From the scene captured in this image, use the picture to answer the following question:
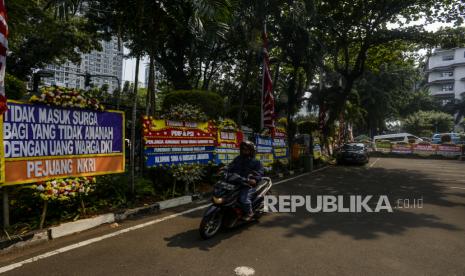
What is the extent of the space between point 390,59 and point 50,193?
2307 centimetres

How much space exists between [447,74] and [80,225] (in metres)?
95.1

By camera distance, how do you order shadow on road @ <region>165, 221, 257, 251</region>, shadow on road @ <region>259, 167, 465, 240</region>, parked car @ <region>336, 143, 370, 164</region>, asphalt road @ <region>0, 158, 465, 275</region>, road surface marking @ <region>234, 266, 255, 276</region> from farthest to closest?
parked car @ <region>336, 143, 370, 164</region> → shadow on road @ <region>259, 167, 465, 240</region> → shadow on road @ <region>165, 221, 257, 251</region> → asphalt road @ <region>0, 158, 465, 275</region> → road surface marking @ <region>234, 266, 255, 276</region>

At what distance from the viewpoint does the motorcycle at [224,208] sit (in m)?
5.11

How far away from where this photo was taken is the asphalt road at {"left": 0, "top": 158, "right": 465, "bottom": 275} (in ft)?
13.2

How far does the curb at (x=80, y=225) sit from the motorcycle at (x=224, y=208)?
190cm

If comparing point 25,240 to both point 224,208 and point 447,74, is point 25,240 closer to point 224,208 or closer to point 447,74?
point 224,208

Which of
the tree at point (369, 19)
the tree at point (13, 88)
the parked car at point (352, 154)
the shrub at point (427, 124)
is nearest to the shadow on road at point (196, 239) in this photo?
the tree at point (13, 88)

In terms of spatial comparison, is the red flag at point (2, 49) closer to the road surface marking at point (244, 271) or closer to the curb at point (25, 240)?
the curb at point (25, 240)

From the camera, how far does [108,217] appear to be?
5.98 metres

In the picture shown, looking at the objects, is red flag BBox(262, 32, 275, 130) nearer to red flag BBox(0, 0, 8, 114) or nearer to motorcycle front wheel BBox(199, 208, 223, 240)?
motorcycle front wheel BBox(199, 208, 223, 240)

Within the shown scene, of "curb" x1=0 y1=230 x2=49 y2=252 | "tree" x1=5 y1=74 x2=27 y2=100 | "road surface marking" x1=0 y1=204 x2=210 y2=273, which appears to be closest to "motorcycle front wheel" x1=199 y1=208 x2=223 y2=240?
"road surface marking" x1=0 y1=204 x2=210 y2=273

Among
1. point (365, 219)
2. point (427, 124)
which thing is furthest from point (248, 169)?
point (427, 124)

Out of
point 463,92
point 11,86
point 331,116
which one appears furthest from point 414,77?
point 11,86

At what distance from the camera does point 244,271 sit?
3.94m
